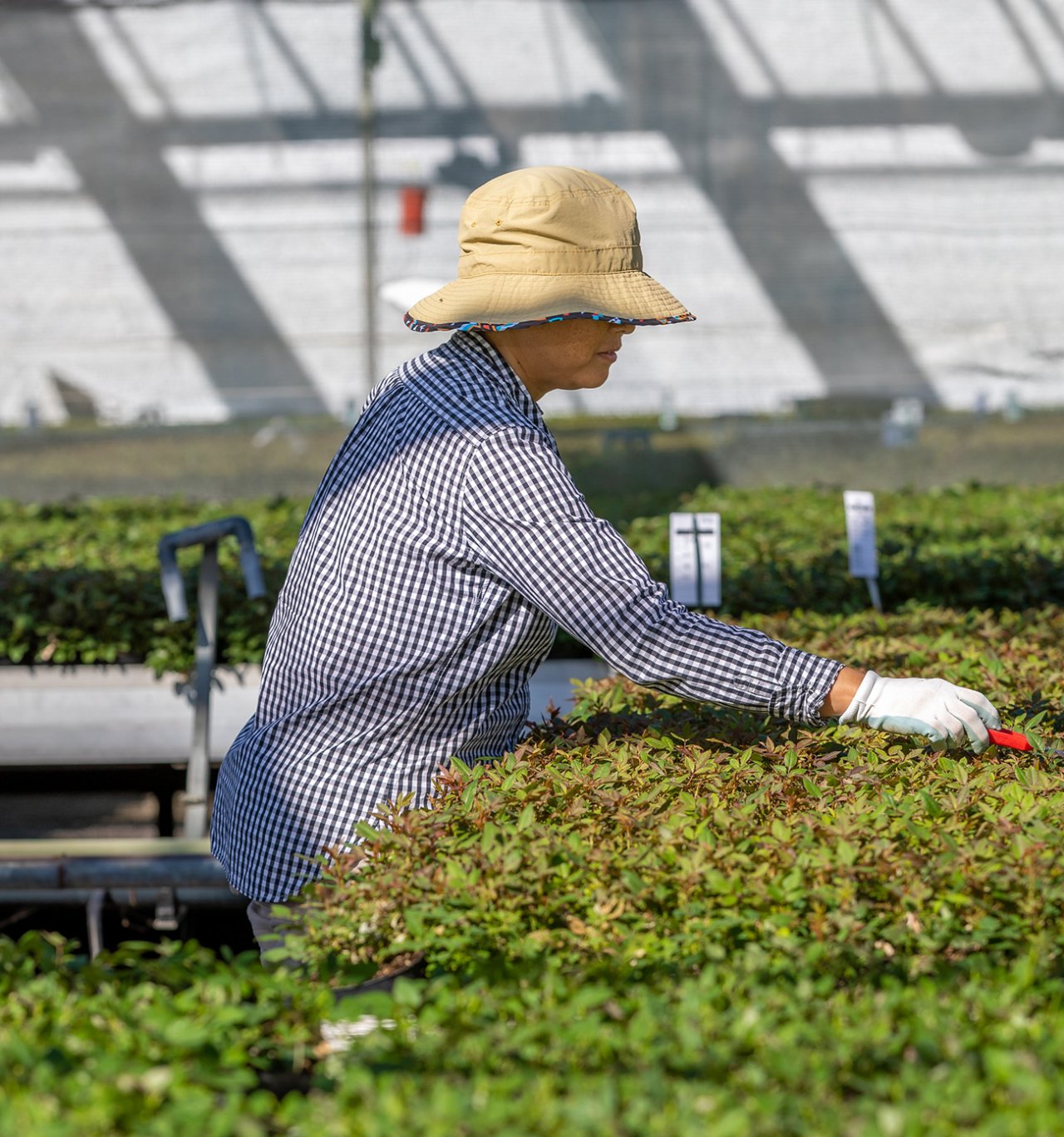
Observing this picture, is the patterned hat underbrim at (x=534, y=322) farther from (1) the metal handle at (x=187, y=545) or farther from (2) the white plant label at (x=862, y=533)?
(2) the white plant label at (x=862, y=533)

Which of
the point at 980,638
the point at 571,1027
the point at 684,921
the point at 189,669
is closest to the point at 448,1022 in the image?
the point at 571,1027

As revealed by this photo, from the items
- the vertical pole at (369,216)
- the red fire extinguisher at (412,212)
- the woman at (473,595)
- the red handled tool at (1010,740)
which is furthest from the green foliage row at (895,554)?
the red fire extinguisher at (412,212)

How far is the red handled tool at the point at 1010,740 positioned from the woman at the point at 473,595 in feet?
0.29

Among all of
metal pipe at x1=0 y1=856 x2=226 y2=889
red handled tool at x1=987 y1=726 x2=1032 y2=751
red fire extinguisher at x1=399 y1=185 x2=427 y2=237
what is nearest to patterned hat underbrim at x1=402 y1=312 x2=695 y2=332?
red handled tool at x1=987 y1=726 x2=1032 y2=751

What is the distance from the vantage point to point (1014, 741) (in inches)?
87.3

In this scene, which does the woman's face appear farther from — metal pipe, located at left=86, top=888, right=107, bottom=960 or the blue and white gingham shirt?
metal pipe, located at left=86, top=888, right=107, bottom=960

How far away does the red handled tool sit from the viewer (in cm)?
221

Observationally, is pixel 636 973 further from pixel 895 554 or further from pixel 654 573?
pixel 895 554

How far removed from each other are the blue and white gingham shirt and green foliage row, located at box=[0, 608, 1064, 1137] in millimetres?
140

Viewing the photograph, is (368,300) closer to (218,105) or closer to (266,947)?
(218,105)

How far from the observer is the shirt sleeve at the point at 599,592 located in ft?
6.42

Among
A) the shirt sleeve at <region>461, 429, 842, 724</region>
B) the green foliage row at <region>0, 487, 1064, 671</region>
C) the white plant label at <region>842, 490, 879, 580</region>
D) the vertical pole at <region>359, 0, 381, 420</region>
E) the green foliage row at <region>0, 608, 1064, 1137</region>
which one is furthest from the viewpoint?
the vertical pole at <region>359, 0, 381, 420</region>

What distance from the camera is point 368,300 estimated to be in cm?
795

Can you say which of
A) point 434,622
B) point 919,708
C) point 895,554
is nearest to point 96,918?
point 434,622
